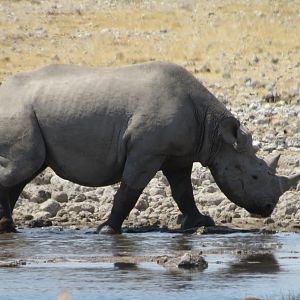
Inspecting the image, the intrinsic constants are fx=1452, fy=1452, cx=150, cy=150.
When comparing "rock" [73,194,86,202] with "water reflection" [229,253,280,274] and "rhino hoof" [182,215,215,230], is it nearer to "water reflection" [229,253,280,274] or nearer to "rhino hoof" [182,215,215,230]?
"rhino hoof" [182,215,215,230]

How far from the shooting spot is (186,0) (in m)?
45.5

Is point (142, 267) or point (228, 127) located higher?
point (228, 127)

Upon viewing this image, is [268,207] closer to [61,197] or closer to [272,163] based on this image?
[272,163]

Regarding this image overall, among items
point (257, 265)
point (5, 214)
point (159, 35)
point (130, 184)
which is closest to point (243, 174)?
point (130, 184)

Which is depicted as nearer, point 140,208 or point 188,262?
point 188,262

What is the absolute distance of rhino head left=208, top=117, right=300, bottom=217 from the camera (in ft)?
55.2

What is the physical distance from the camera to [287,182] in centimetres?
1698

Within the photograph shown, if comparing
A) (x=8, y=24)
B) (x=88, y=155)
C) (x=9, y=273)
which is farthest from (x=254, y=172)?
(x=8, y=24)

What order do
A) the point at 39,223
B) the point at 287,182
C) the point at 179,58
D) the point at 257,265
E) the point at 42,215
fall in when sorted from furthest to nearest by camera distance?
the point at 179,58 → the point at 42,215 → the point at 39,223 → the point at 287,182 → the point at 257,265

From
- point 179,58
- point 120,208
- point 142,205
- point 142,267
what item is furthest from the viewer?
point 179,58

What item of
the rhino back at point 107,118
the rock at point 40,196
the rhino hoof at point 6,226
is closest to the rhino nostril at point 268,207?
the rhino back at point 107,118

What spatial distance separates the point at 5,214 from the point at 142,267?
391 centimetres

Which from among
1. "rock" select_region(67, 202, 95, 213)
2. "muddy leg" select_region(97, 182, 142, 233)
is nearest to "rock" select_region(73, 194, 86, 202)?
"rock" select_region(67, 202, 95, 213)

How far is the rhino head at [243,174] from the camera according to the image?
16.8 m
